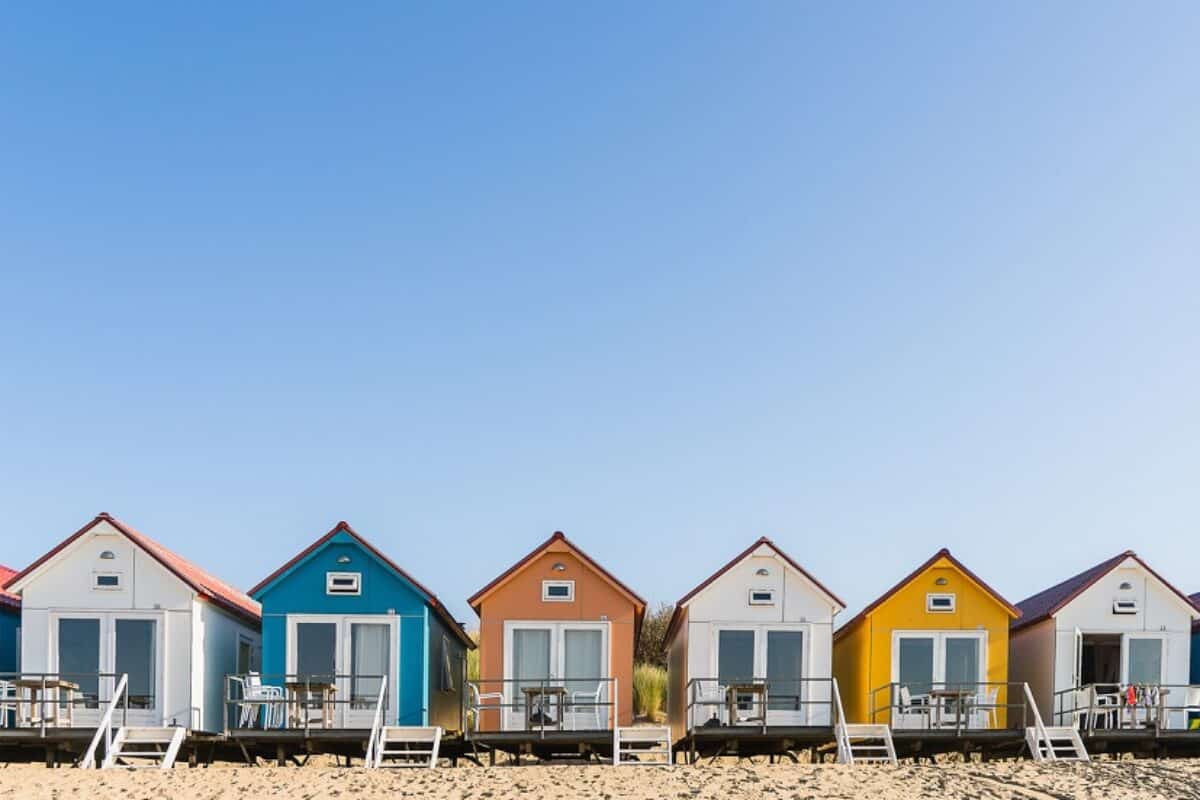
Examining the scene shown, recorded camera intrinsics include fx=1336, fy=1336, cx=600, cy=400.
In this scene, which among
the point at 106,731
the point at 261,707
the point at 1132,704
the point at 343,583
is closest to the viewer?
the point at 106,731

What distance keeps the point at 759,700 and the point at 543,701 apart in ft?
11.9

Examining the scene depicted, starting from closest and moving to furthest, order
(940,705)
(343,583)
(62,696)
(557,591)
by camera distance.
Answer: (62,696), (940,705), (343,583), (557,591)

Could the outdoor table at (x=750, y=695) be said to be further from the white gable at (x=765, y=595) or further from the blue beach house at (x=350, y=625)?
the blue beach house at (x=350, y=625)

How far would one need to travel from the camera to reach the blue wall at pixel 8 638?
23797 mm

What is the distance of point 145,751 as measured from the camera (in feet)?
71.7

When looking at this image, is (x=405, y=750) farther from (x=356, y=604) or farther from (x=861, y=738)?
(x=861, y=738)

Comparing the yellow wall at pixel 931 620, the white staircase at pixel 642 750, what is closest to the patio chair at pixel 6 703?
the white staircase at pixel 642 750

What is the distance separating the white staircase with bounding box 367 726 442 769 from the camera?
68.7 feet

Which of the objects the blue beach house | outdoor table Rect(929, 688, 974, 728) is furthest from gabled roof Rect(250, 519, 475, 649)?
outdoor table Rect(929, 688, 974, 728)

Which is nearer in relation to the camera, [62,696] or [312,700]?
[312,700]

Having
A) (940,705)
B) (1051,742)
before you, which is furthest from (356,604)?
(1051,742)

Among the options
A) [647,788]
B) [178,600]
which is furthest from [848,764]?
[178,600]

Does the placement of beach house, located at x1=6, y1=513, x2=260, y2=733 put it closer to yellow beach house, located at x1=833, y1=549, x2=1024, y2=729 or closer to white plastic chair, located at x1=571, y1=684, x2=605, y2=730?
white plastic chair, located at x1=571, y1=684, x2=605, y2=730

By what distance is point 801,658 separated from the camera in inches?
911
